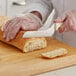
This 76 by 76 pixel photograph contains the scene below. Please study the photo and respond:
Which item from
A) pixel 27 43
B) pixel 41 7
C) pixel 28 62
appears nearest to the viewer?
pixel 28 62

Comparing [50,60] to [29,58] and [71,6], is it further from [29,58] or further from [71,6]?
[71,6]

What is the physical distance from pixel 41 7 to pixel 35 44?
22cm

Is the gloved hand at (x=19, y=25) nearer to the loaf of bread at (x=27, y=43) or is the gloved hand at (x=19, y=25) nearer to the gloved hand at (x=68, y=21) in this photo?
the loaf of bread at (x=27, y=43)

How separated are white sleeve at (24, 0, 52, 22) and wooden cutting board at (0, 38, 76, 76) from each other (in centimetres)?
20

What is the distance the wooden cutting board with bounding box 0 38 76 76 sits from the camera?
2.56 feet

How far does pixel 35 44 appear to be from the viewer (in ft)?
3.18

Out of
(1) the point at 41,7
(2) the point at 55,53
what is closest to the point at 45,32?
(2) the point at 55,53

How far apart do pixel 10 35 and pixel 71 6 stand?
296mm

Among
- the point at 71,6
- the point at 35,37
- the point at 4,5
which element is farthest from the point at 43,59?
the point at 4,5

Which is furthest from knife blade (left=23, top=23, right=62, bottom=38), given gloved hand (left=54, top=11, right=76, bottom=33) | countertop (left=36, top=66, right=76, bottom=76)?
countertop (left=36, top=66, right=76, bottom=76)

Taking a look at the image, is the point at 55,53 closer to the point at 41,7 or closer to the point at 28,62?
the point at 28,62

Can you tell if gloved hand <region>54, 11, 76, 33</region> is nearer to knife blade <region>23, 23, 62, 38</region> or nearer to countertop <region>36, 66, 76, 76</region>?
knife blade <region>23, 23, 62, 38</region>

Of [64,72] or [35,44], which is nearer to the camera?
[64,72]

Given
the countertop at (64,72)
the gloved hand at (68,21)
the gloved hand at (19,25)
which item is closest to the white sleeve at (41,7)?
the gloved hand at (19,25)
